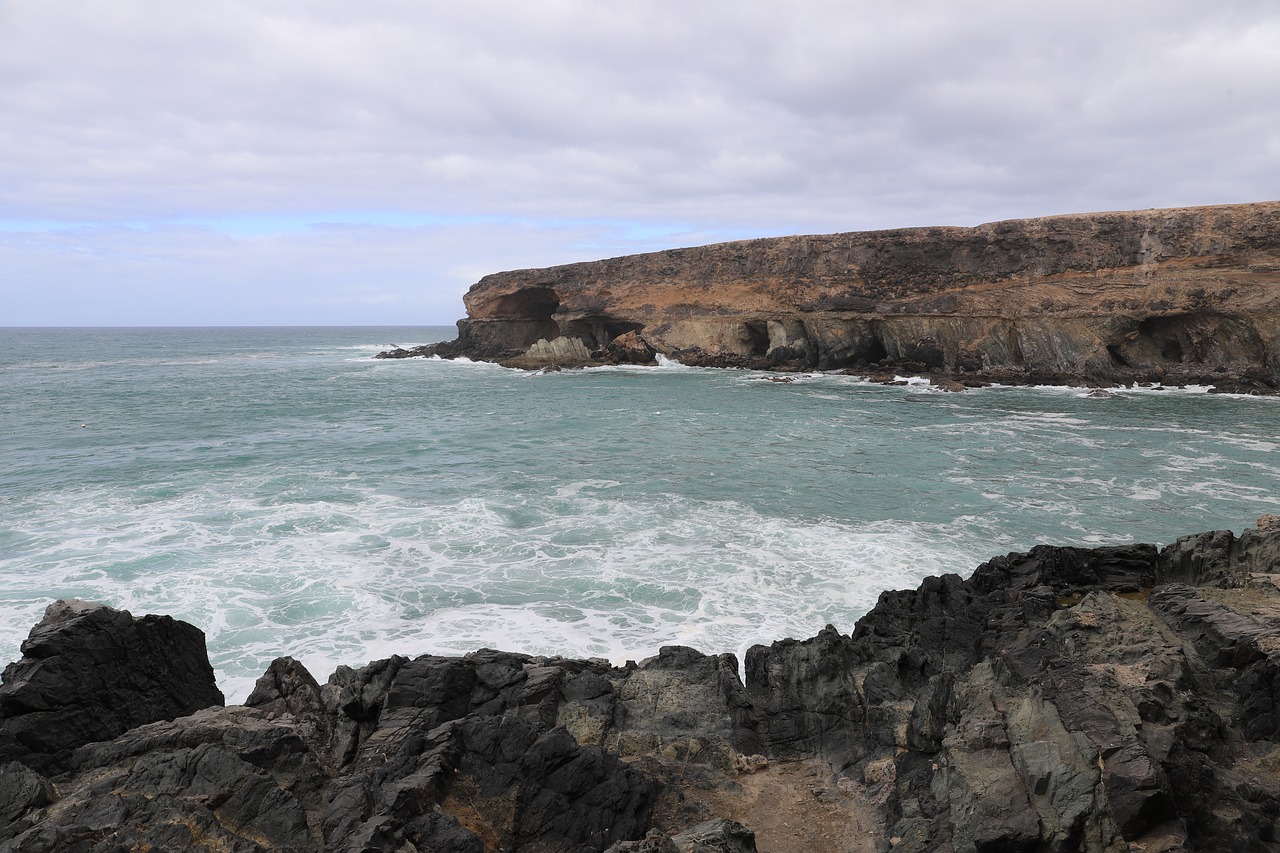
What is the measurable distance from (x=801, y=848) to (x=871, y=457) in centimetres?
1578

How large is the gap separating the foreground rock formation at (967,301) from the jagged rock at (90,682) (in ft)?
122

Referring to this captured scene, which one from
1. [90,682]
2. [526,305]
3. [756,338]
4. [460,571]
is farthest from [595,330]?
[90,682]

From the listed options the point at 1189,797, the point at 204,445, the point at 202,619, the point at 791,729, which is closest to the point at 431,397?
the point at 204,445

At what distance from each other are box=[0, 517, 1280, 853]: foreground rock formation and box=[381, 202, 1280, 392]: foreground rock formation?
3250 centimetres

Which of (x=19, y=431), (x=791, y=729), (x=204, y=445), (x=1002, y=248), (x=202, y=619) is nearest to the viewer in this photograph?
(x=791, y=729)

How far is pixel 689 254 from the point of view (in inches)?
1881

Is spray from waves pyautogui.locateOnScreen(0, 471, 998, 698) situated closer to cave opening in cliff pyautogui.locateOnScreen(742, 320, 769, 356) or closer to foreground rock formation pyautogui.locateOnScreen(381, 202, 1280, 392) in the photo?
foreground rock formation pyautogui.locateOnScreen(381, 202, 1280, 392)

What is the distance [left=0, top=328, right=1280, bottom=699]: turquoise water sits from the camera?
34.8 feet

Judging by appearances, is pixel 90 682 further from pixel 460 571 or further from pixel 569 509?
pixel 569 509

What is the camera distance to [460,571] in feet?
40.2

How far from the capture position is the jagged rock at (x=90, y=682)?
5.73 metres

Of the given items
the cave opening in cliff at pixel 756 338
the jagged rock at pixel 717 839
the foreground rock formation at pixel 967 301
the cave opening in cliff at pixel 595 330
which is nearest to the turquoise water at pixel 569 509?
the jagged rock at pixel 717 839

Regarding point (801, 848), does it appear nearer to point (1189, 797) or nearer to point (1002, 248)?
point (1189, 797)

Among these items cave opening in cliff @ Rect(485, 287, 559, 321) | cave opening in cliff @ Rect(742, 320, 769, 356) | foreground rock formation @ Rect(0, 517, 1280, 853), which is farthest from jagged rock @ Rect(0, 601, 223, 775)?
cave opening in cliff @ Rect(485, 287, 559, 321)
